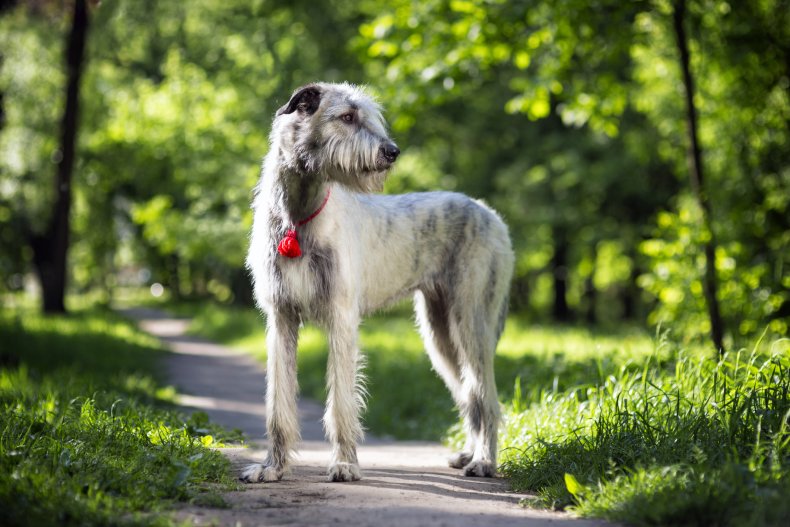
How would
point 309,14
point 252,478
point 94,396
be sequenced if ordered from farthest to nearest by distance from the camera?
1. point 309,14
2. point 94,396
3. point 252,478

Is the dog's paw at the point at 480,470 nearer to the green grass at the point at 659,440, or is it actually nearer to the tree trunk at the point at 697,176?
the green grass at the point at 659,440

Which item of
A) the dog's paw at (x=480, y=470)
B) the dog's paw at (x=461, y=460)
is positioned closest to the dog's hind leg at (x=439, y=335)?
the dog's paw at (x=461, y=460)

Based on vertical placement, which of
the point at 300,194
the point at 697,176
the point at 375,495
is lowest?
the point at 375,495

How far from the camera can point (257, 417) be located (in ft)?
28.6

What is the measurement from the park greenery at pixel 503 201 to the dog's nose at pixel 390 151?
37 cm

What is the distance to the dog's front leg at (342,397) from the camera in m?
5.14

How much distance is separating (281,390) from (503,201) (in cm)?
1658

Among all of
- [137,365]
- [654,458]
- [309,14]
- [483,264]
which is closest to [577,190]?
[309,14]

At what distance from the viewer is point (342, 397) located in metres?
5.15

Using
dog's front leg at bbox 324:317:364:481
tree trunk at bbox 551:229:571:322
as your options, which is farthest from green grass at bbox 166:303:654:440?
tree trunk at bbox 551:229:571:322

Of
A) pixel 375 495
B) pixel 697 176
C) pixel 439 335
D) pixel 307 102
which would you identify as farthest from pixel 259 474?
pixel 697 176

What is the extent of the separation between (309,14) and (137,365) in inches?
356

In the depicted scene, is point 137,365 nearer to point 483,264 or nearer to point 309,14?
point 483,264

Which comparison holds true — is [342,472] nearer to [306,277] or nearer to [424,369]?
[306,277]
